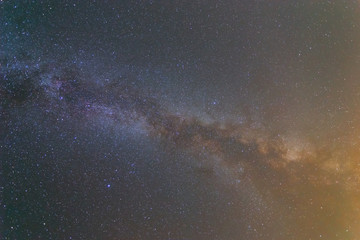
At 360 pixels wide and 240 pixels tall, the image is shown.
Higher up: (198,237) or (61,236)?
(198,237)

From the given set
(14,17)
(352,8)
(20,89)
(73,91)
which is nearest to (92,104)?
(73,91)

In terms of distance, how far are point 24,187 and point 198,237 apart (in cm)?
187

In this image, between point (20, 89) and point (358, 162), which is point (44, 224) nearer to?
point (20, 89)

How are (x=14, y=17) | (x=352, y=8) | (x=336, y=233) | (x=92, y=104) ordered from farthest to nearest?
(x=336, y=233) → (x=352, y=8) → (x=92, y=104) → (x=14, y=17)

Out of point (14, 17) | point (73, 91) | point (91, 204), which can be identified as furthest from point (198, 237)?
point (14, 17)

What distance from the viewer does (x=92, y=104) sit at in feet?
8.33

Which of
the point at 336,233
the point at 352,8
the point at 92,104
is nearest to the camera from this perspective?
the point at 92,104

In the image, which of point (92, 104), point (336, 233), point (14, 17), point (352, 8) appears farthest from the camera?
point (336, 233)

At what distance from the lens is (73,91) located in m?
2.48

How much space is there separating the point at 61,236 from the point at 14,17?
2158 millimetres

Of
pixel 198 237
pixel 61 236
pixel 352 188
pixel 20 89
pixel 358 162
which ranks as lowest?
pixel 61 236

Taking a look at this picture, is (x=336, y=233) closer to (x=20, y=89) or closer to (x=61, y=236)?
(x=61, y=236)

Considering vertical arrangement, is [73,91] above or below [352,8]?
below

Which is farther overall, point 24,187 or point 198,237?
point 198,237
